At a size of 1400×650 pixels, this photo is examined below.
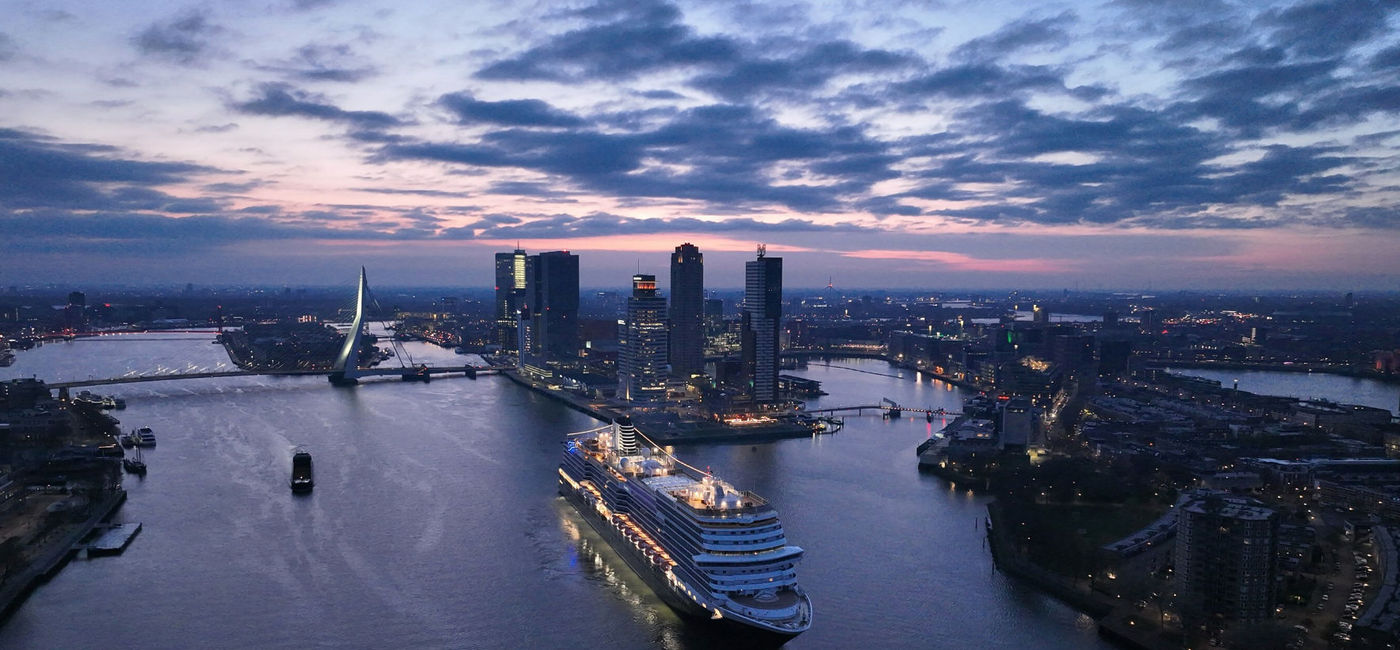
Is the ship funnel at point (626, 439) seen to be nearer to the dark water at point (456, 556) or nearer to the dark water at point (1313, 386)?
the dark water at point (456, 556)

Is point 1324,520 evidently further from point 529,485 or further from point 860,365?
point 860,365

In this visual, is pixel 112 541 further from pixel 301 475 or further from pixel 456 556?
pixel 456 556

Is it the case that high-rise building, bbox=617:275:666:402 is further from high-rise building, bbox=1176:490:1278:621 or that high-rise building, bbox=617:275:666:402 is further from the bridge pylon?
high-rise building, bbox=1176:490:1278:621

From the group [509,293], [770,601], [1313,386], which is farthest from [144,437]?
[1313,386]

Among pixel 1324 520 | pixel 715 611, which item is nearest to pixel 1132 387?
pixel 1324 520

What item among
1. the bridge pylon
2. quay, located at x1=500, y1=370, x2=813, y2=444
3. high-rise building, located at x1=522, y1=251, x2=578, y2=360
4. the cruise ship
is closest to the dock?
the cruise ship

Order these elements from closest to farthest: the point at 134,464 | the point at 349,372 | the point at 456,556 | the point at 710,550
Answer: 1. the point at 710,550
2. the point at 456,556
3. the point at 134,464
4. the point at 349,372
